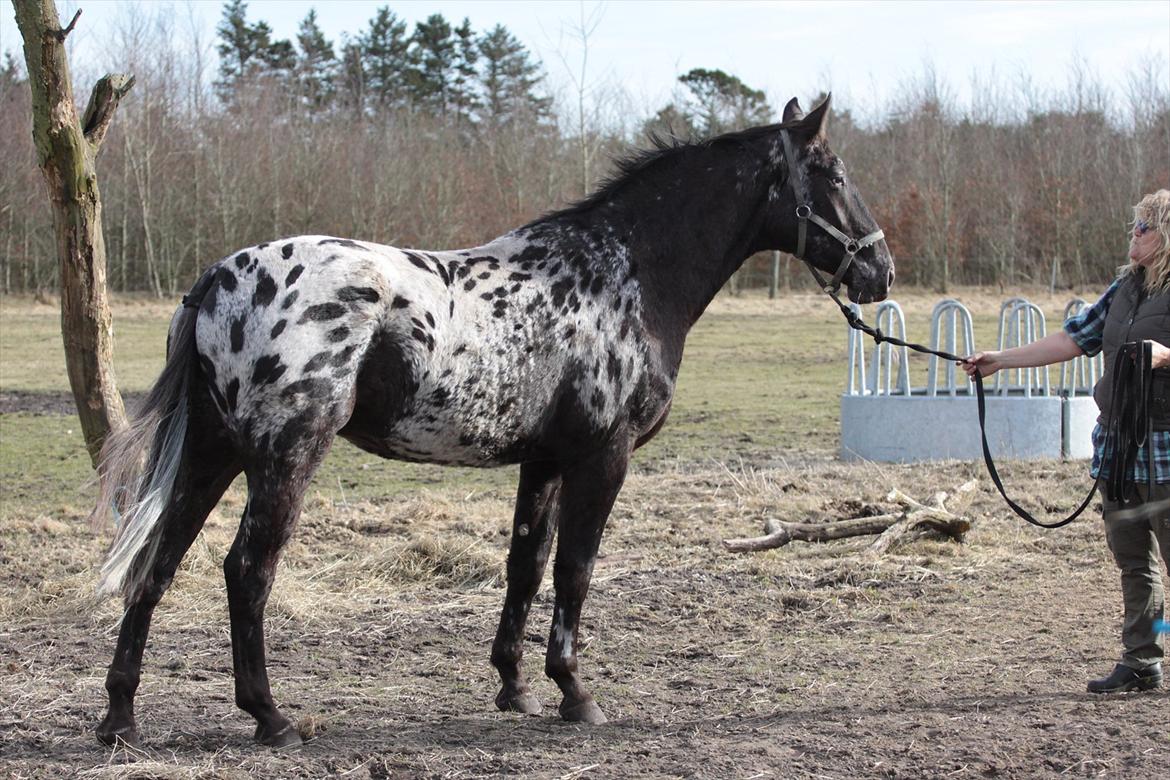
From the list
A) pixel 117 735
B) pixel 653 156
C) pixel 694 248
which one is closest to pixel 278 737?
pixel 117 735

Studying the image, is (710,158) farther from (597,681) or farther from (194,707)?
(194,707)

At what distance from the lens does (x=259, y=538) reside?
4.04m

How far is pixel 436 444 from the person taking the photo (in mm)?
4348

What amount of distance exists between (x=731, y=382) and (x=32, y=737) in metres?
15.0

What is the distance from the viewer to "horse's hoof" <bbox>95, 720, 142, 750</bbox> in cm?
418

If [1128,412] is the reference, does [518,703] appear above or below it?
below

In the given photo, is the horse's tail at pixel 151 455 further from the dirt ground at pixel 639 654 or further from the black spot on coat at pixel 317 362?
the dirt ground at pixel 639 654

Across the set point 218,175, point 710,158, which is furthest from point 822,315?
point 710,158

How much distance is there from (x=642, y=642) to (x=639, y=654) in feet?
0.66

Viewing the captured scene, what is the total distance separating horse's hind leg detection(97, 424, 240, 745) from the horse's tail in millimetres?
40

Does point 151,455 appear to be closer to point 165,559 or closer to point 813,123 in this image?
point 165,559

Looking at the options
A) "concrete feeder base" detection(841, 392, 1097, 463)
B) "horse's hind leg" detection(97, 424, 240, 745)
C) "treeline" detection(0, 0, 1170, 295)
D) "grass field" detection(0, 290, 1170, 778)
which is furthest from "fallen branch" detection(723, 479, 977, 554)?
"treeline" detection(0, 0, 1170, 295)

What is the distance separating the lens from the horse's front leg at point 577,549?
464cm

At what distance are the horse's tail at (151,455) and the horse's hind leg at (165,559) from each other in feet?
0.13
